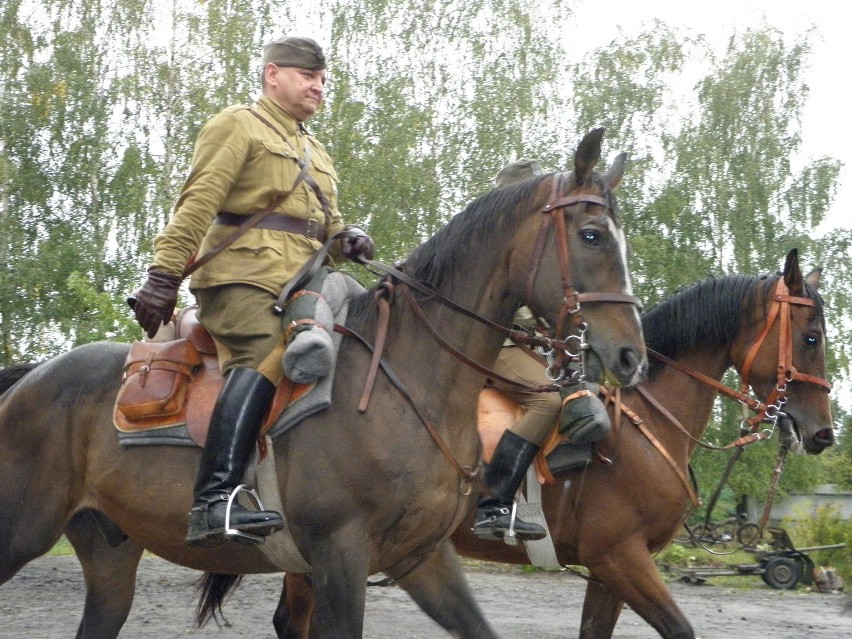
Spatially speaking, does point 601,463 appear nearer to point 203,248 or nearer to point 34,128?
point 203,248

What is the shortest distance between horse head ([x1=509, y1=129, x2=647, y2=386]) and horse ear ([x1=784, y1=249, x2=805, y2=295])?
253cm

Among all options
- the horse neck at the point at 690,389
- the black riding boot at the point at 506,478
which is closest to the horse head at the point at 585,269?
the black riding boot at the point at 506,478

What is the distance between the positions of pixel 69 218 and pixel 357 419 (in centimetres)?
2358

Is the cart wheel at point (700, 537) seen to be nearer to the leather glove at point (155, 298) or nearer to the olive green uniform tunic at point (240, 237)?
the olive green uniform tunic at point (240, 237)

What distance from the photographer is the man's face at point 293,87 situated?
4.91m

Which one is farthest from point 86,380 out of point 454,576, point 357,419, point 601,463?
point 601,463

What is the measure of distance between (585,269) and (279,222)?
1.40 m

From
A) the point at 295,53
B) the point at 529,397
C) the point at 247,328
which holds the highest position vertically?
the point at 295,53

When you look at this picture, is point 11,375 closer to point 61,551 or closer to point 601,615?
point 601,615

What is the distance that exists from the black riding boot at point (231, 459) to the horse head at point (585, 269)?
1154 millimetres

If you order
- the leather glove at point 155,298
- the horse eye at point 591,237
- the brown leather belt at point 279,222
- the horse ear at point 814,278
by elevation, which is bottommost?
the leather glove at point 155,298

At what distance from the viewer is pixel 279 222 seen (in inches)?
188

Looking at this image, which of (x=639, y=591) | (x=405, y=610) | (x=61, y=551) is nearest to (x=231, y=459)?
(x=639, y=591)

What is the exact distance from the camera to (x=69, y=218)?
26328mm
